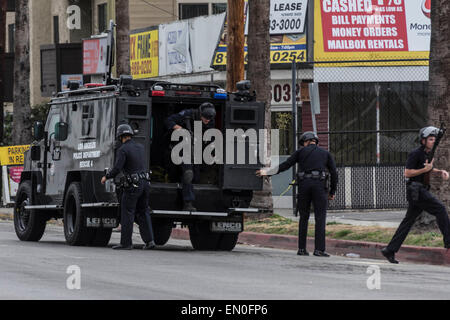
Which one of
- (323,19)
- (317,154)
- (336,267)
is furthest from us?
(323,19)

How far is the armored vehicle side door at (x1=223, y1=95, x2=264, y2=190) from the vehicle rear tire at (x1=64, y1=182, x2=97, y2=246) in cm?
233

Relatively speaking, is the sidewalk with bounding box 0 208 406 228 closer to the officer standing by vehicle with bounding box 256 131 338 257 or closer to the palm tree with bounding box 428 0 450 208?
the palm tree with bounding box 428 0 450 208

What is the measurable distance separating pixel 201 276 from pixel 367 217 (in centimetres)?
1056

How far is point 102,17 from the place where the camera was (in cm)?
4247

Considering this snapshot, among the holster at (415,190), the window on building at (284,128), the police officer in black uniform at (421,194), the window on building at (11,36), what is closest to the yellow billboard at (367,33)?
the window on building at (284,128)

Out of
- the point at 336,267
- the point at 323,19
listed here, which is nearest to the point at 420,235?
the point at 336,267

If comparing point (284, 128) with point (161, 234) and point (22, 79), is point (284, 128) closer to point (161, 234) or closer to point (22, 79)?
point (22, 79)

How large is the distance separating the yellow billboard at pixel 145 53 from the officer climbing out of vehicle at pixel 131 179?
15815 mm

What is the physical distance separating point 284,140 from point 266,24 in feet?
22.9

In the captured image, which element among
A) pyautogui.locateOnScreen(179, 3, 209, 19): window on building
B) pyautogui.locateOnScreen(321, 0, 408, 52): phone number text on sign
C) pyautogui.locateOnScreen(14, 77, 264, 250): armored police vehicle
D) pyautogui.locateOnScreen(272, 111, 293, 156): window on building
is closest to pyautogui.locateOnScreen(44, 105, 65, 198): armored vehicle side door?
pyautogui.locateOnScreen(14, 77, 264, 250): armored police vehicle

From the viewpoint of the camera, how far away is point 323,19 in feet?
92.5

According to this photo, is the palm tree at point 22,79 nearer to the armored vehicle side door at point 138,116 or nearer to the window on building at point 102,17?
the window on building at point 102,17

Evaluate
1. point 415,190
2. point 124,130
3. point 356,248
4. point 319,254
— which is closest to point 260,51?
point 356,248
